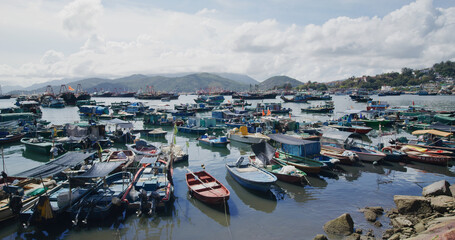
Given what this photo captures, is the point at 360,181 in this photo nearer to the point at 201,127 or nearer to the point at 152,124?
the point at 201,127

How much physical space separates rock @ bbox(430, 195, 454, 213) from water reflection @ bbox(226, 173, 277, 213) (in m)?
8.48

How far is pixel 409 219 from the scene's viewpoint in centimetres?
1316

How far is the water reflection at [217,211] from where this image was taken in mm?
14161

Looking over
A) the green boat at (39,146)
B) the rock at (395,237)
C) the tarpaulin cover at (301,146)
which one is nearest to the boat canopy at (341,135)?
the tarpaulin cover at (301,146)

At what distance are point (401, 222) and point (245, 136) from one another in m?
21.4

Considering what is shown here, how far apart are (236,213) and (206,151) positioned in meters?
16.0

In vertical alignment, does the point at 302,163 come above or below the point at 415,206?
above

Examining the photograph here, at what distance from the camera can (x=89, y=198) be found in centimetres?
1463

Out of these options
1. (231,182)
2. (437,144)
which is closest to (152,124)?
(231,182)

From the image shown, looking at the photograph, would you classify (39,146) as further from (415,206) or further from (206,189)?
(415,206)

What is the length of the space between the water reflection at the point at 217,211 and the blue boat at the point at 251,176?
235cm

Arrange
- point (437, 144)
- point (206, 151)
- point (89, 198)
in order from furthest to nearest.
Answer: point (206, 151) → point (437, 144) → point (89, 198)

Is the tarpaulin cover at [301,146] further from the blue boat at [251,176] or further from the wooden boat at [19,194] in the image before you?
Answer: the wooden boat at [19,194]

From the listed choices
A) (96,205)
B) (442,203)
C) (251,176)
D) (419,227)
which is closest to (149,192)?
(96,205)
